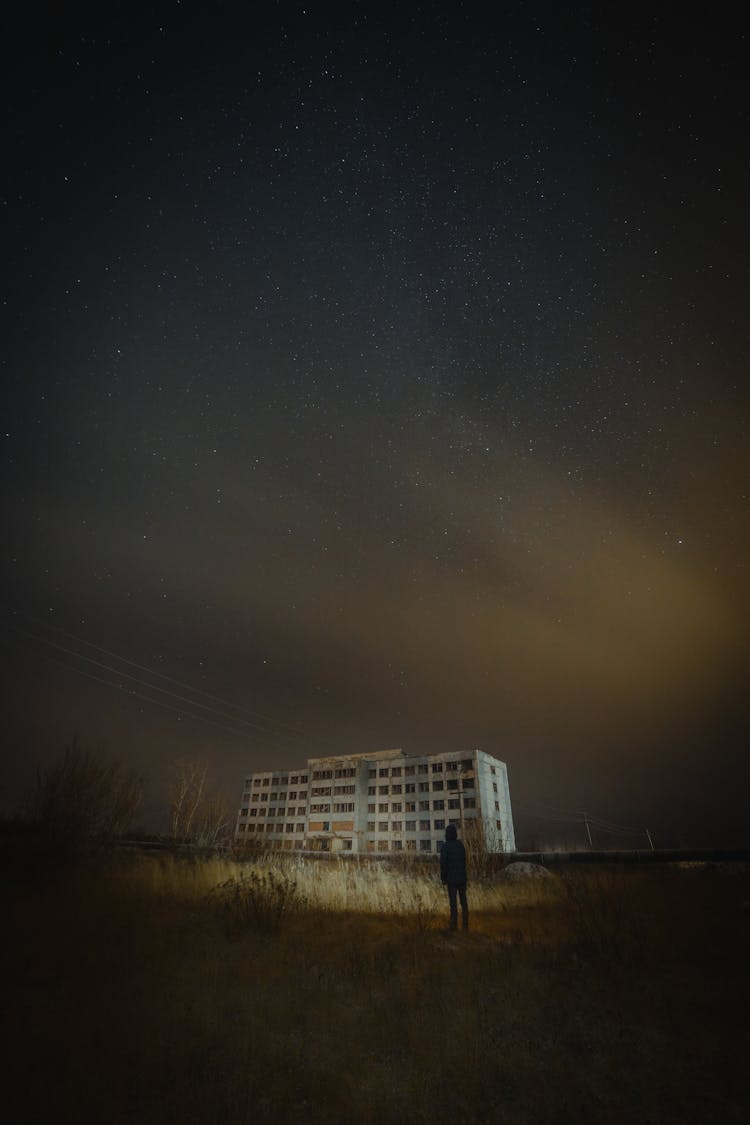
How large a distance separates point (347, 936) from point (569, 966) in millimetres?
3682

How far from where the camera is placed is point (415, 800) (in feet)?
239

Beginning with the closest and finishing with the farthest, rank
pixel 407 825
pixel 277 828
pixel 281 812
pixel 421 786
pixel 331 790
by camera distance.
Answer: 1. pixel 407 825
2. pixel 421 786
3. pixel 331 790
4. pixel 277 828
5. pixel 281 812

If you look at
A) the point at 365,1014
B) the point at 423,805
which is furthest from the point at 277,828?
the point at 365,1014

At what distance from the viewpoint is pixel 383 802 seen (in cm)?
7631

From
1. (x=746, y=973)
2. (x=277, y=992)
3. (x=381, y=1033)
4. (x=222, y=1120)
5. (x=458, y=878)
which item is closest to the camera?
(x=222, y=1120)

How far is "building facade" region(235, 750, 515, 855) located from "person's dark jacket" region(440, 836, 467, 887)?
58859 millimetres

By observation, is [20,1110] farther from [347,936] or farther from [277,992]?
[347,936]

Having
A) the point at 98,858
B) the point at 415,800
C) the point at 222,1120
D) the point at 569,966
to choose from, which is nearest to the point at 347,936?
the point at 569,966

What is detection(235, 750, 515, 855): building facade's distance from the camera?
68375 millimetres

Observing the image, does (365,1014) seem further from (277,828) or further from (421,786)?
(277,828)

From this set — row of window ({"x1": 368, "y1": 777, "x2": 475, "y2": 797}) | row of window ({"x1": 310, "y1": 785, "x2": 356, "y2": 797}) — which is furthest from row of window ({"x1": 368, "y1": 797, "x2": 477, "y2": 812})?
row of window ({"x1": 310, "y1": 785, "x2": 356, "y2": 797})

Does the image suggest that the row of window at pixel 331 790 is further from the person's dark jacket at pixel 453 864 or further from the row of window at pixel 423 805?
the person's dark jacket at pixel 453 864

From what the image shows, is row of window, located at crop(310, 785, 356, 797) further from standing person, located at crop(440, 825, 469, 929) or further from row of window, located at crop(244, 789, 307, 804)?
standing person, located at crop(440, 825, 469, 929)

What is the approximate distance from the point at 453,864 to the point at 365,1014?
194 inches
